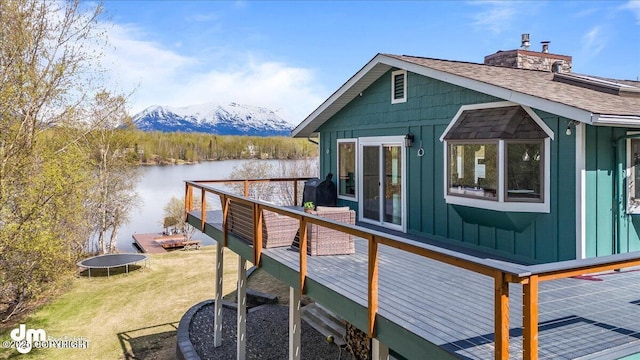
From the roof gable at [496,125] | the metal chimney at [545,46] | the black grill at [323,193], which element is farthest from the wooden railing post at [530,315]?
the metal chimney at [545,46]

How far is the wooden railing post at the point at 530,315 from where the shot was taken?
2326 mm

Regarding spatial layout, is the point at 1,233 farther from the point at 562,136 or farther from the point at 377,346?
the point at 562,136

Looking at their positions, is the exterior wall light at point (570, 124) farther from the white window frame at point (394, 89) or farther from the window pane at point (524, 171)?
the white window frame at point (394, 89)

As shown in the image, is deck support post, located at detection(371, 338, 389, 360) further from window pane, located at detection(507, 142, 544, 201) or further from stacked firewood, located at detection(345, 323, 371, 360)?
stacked firewood, located at detection(345, 323, 371, 360)

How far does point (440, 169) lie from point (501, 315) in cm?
470

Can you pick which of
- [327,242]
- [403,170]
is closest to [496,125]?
[403,170]

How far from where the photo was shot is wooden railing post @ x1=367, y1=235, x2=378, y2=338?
11.6 feet

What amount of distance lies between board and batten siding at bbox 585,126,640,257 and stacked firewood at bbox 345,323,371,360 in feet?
11.4

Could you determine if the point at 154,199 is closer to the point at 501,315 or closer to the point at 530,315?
the point at 501,315

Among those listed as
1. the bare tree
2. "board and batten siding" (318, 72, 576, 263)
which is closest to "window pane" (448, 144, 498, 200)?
"board and batten siding" (318, 72, 576, 263)

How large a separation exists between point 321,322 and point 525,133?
459cm

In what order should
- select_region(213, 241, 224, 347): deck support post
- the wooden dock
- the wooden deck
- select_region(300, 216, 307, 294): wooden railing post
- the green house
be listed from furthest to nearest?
the wooden dock → select_region(213, 241, 224, 347): deck support post → the green house → select_region(300, 216, 307, 294): wooden railing post → the wooden deck

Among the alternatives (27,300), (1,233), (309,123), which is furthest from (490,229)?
(27,300)

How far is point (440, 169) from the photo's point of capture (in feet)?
22.7
